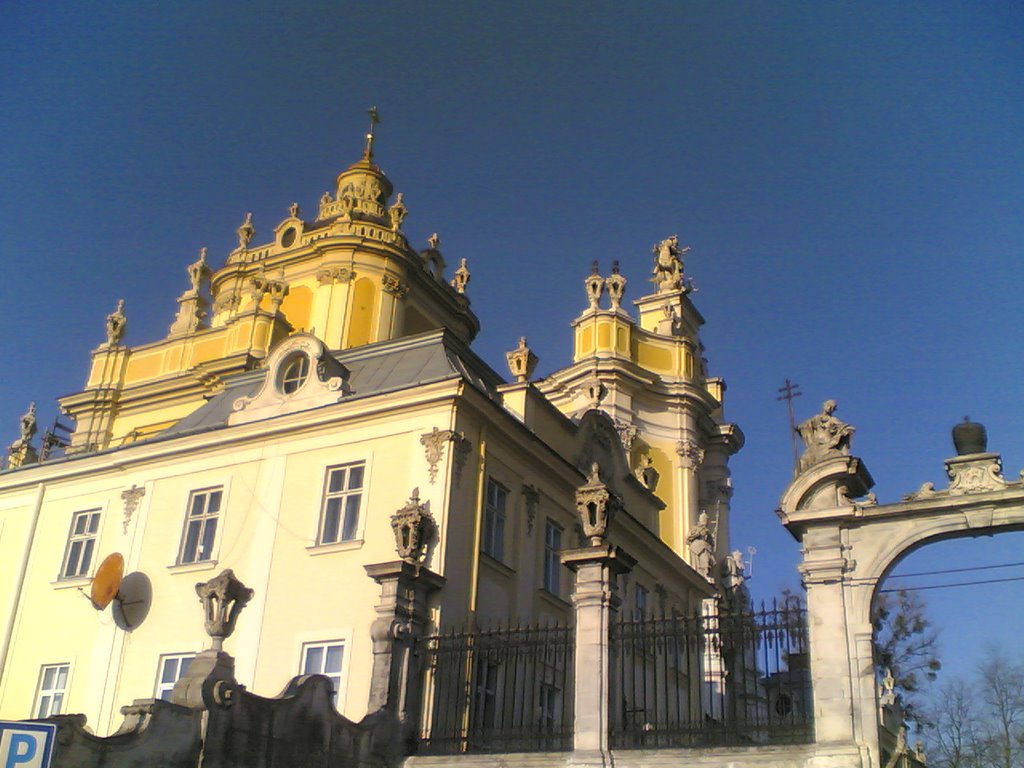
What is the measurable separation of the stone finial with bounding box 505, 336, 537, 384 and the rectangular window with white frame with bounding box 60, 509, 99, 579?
10.8m

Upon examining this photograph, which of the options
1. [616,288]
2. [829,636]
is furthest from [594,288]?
[829,636]

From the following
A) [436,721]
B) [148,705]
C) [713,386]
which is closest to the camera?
[148,705]

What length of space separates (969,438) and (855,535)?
224 centimetres

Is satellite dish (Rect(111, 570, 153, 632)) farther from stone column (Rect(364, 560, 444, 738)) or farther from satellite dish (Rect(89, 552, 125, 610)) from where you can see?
stone column (Rect(364, 560, 444, 738))

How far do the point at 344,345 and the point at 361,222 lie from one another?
6.40 m

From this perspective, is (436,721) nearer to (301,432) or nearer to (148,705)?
(148,705)

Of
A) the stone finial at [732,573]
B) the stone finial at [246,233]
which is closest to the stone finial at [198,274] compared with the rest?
the stone finial at [246,233]

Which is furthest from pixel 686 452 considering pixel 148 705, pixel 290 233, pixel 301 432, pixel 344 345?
pixel 148 705

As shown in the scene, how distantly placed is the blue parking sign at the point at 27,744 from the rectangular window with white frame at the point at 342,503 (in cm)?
1423

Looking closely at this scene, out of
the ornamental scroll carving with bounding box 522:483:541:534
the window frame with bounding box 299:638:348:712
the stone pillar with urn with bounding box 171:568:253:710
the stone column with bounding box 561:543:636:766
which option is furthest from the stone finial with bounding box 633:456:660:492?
the stone pillar with urn with bounding box 171:568:253:710

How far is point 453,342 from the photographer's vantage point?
26688 mm

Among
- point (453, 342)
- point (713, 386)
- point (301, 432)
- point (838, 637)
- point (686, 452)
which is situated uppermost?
point (713, 386)

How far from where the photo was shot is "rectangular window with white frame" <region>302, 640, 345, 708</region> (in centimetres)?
2032

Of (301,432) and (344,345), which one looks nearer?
(301,432)
